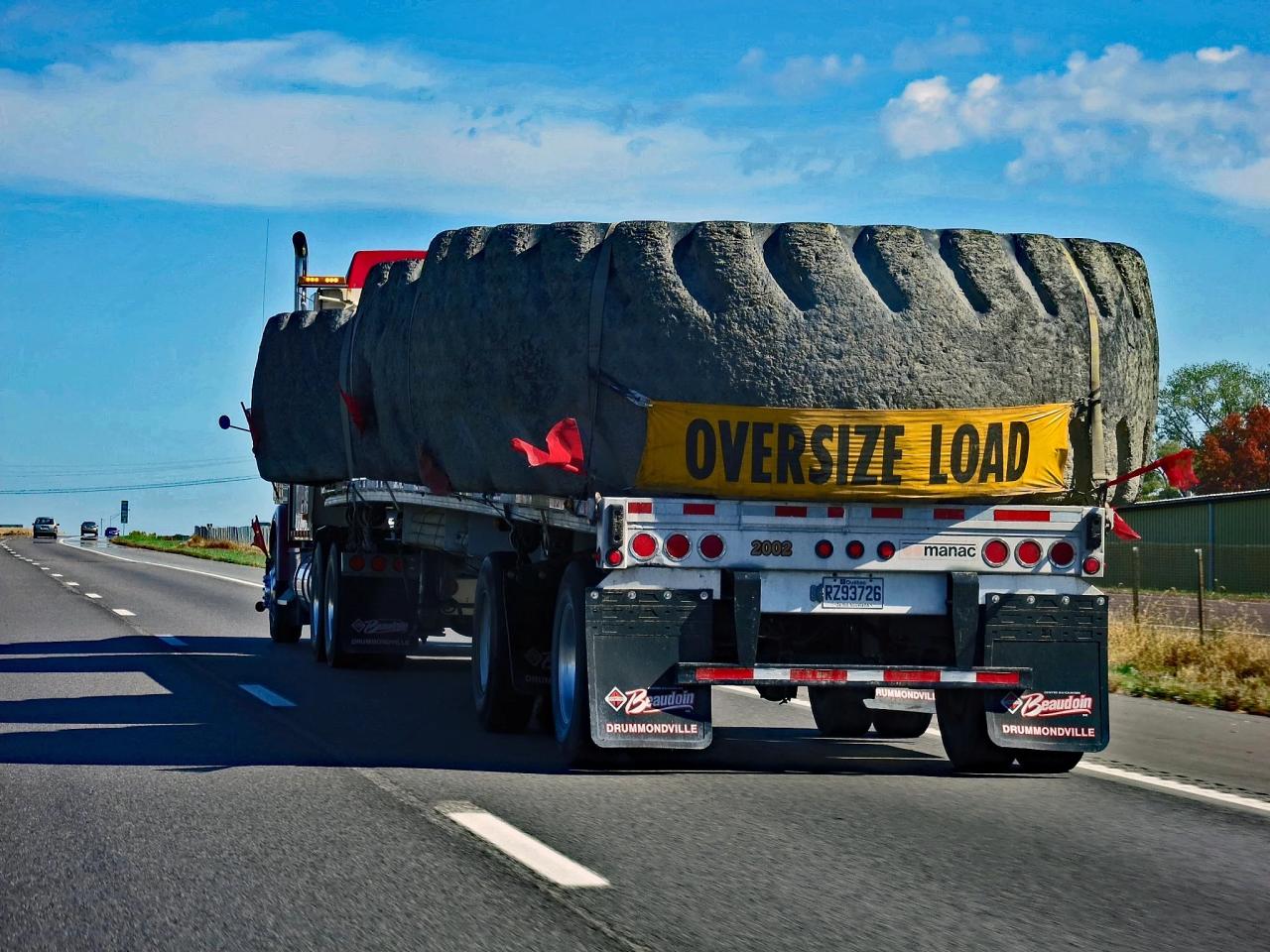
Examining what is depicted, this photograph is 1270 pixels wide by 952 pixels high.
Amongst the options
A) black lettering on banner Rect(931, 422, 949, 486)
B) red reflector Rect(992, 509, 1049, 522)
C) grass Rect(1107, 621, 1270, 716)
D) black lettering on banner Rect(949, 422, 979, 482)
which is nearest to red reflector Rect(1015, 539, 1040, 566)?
red reflector Rect(992, 509, 1049, 522)

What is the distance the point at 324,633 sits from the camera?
1708cm

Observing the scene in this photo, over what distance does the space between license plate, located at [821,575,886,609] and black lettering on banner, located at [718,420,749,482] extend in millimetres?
762

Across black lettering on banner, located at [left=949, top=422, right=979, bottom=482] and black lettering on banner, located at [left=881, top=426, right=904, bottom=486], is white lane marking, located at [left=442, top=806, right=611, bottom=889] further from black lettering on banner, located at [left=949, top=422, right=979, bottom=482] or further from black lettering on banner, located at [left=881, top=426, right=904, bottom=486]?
black lettering on banner, located at [left=949, top=422, right=979, bottom=482]

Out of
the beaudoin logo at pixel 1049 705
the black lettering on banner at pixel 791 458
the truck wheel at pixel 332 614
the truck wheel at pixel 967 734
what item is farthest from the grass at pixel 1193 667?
the truck wheel at pixel 332 614

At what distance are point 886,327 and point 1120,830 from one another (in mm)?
2840

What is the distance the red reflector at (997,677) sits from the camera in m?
9.26

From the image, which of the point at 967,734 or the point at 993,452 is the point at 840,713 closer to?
the point at 967,734

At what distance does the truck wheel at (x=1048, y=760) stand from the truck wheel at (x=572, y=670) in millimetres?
2367

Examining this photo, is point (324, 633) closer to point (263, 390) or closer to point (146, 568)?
point (263, 390)

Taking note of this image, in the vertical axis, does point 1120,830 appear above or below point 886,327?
below

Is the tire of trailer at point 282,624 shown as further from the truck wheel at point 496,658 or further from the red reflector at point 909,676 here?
the red reflector at point 909,676

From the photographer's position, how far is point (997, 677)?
929 cm

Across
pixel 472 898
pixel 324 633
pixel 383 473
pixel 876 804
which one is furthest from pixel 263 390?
pixel 472 898

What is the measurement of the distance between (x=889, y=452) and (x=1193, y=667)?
27.4 ft
